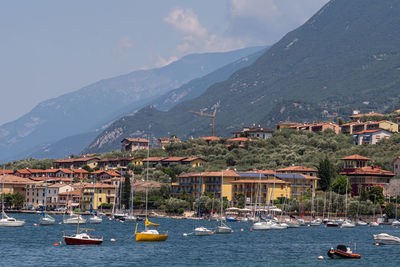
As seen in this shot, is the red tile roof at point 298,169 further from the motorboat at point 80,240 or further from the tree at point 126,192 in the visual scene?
the motorboat at point 80,240

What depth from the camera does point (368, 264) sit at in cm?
8762

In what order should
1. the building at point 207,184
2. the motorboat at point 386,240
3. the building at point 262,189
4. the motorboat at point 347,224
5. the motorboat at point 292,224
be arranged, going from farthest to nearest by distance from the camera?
the building at point 207,184 < the building at point 262,189 < the motorboat at point 347,224 < the motorboat at point 292,224 < the motorboat at point 386,240

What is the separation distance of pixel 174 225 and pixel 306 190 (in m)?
48.7

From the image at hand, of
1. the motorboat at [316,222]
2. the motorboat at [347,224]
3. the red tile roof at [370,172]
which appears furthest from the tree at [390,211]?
the motorboat at [316,222]

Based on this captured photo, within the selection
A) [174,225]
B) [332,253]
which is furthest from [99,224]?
[332,253]

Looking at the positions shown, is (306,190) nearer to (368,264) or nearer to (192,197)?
(192,197)

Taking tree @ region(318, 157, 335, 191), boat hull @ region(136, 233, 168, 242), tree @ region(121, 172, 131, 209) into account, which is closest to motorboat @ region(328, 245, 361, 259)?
boat hull @ region(136, 233, 168, 242)

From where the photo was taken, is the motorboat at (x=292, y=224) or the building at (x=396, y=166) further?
the building at (x=396, y=166)

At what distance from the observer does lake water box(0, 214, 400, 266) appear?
87625 millimetres

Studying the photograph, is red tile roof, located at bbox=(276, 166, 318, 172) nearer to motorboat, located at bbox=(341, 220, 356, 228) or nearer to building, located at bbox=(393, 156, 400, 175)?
building, located at bbox=(393, 156, 400, 175)

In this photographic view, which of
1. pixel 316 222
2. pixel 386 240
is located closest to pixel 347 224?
pixel 316 222

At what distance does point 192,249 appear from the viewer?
10188 centimetres

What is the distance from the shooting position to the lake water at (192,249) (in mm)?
87625

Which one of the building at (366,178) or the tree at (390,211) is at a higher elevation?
the building at (366,178)
